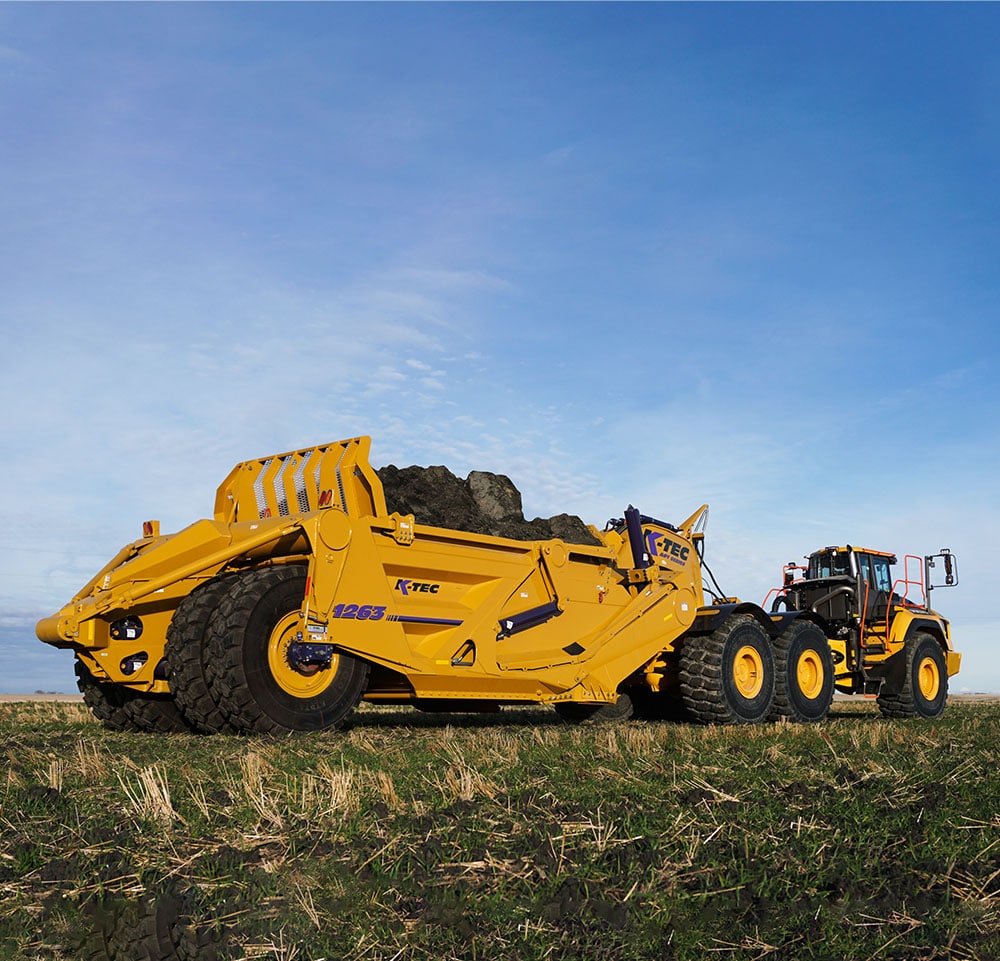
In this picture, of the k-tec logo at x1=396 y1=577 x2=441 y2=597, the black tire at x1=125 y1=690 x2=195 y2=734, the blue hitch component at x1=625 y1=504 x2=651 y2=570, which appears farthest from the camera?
the blue hitch component at x1=625 y1=504 x2=651 y2=570

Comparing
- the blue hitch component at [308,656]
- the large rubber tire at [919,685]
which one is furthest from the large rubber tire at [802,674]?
the blue hitch component at [308,656]

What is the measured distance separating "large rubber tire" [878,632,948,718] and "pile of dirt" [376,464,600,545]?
21.6 ft

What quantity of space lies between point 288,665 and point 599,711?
19.0ft

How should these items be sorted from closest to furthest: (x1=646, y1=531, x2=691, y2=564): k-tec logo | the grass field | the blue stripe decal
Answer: the grass field
the blue stripe decal
(x1=646, y1=531, x2=691, y2=564): k-tec logo

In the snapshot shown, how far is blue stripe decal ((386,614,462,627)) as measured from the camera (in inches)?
361

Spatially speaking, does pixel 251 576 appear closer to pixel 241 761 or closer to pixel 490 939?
pixel 241 761

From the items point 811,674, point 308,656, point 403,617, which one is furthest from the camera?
point 811,674

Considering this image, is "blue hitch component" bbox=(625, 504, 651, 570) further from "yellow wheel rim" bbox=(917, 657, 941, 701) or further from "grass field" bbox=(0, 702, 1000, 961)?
"yellow wheel rim" bbox=(917, 657, 941, 701)

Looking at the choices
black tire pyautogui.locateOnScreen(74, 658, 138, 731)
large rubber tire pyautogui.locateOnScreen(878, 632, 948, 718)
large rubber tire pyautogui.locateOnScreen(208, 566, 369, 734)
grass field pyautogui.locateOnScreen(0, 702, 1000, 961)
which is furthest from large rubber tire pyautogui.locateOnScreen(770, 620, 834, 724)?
black tire pyautogui.locateOnScreen(74, 658, 138, 731)

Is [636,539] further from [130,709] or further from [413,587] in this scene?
[130,709]

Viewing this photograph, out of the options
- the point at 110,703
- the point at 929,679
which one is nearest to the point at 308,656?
the point at 110,703

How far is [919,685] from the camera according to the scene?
53.5ft

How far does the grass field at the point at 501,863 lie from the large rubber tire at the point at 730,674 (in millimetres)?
5327

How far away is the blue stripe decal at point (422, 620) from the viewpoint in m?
Result: 9.17
